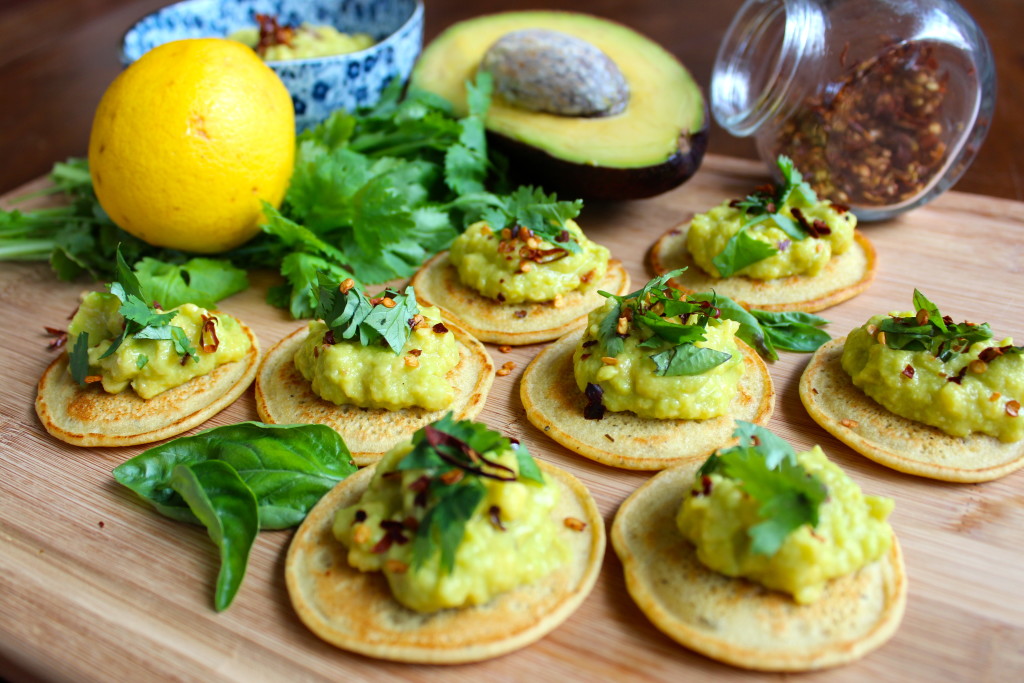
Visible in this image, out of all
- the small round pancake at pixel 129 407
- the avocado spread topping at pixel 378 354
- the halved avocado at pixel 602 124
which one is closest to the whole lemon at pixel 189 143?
the small round pancake at pixel 129 407

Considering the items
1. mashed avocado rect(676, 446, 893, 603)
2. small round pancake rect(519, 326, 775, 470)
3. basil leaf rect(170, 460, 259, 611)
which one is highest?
mashed avocado rect(676, 446, 893, 603)

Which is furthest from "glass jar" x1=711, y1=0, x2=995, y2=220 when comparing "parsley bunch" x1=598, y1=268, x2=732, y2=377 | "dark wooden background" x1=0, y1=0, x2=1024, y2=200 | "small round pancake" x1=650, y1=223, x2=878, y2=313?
"parsley bunch" x1=598, y1=268, x2=732, y2=377

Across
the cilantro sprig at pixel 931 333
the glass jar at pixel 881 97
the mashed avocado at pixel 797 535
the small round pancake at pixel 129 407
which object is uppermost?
the glass jar at pixel 881 97

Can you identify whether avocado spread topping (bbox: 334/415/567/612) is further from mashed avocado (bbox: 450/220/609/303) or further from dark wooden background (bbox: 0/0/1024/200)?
dark wooden background (bbox: 0/0/1024/200)

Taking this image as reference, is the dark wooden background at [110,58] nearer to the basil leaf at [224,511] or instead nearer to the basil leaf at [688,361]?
the basil leaf at [688,361]

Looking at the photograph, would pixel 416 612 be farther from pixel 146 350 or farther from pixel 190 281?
pixel 190 281

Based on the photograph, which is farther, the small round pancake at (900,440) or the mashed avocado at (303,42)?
the mashed avocado at (303,42)

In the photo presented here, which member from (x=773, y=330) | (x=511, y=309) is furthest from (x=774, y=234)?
(x=511, y=309)
